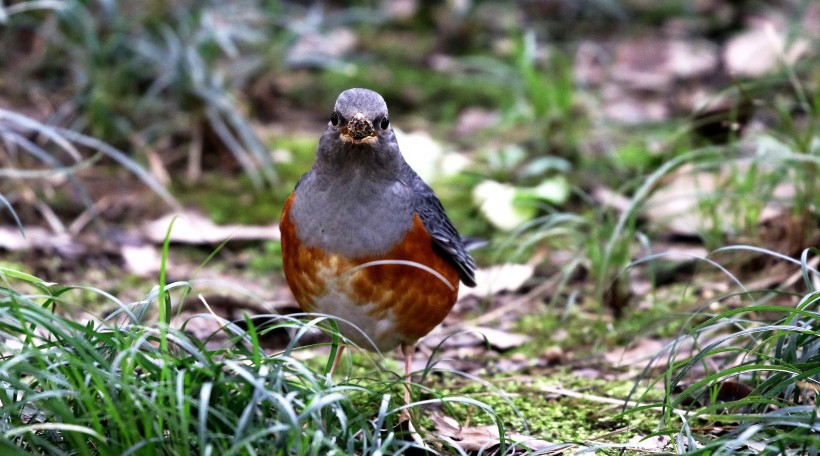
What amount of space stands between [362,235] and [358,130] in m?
0.38

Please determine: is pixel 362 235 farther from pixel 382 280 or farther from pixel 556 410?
pixel 556 410

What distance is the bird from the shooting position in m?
3.57

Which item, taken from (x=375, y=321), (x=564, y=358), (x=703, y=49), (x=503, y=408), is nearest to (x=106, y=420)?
(x=375, y=321)

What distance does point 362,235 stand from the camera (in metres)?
3.57

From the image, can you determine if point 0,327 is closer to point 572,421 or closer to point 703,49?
point 572,421

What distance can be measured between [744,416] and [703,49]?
268 inches

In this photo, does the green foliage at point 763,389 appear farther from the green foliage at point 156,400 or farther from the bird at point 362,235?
the bird at point 362,235

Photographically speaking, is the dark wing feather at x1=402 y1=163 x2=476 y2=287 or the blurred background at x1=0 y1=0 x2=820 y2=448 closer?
the dark wing feather at x1=402 y1=163 x2=476 y2=287

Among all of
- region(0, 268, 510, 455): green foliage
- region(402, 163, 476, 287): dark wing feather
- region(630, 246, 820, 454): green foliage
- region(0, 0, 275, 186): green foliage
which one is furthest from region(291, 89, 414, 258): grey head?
region(0, 0, 275, 186): green foliage

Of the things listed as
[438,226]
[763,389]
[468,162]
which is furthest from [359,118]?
[468,162]

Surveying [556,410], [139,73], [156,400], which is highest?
[139,73]

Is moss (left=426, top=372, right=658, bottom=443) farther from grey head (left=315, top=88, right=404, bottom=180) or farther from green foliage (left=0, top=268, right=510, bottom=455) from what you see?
grey head (left=315, top=88, right=404, bottom=180)

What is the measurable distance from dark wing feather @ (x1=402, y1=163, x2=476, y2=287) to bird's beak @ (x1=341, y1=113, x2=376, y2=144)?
0.30 meters

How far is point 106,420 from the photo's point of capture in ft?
8.71
